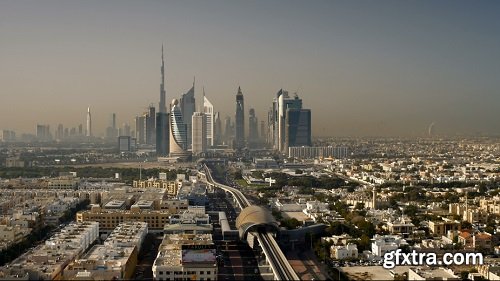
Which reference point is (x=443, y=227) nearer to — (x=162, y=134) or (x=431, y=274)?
(x=431, y=274)

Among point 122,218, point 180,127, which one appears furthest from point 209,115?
point 122,218

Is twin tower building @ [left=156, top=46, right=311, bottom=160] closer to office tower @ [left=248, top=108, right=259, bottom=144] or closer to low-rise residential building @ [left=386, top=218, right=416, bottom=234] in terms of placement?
office tower @ [left=248, top=108, right=259, bottom=144]

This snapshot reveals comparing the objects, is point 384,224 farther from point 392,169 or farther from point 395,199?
point 392,169

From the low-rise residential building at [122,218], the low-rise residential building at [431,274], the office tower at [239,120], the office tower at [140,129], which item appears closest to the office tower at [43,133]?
the office tower at [140,129]

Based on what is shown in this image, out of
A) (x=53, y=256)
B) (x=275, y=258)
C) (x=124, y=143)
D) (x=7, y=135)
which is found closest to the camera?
(x=53, y=256)

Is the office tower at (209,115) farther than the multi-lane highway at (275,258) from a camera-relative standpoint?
Yes

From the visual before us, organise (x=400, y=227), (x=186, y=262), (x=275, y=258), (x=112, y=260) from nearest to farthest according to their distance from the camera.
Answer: (x=186, y=262)
(x=112, y=260)
(x=275, y=258)
(x=400, y=227)

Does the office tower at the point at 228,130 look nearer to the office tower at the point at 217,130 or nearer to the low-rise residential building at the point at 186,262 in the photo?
the office tower at the point at 217,130

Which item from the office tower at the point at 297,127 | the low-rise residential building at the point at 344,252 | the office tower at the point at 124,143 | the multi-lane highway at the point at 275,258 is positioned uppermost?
the office tower at the point at 297,127
